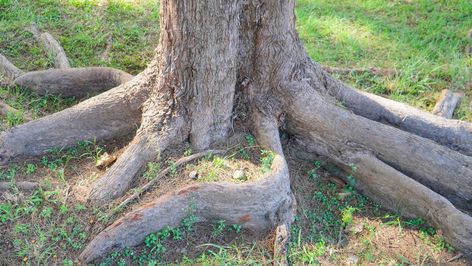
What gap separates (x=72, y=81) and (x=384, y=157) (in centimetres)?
300

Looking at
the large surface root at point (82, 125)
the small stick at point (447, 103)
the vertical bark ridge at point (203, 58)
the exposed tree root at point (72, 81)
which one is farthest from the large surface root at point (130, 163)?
the small stick at point (447, 103)

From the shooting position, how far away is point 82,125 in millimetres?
4227

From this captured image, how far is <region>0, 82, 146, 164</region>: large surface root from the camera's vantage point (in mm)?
4082

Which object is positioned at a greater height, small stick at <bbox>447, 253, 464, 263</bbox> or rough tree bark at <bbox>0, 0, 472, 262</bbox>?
rough tree bark at <bbox>0, 0, 472, 262</bbox>

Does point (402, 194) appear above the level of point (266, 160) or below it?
below

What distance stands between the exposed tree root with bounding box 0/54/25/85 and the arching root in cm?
286

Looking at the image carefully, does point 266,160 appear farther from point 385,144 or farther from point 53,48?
point 53,48

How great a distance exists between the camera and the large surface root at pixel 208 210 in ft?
11.0

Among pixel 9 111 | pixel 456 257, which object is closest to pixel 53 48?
pixel 9 111

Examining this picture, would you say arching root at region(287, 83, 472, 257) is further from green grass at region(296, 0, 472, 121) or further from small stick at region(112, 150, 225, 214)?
green grass at region(296, 0, 472, 121)

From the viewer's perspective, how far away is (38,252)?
11.0ft

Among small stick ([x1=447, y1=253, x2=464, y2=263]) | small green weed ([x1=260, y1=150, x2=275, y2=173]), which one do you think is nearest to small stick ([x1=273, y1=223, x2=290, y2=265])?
small green weed ([x1=260, y1=150, x2=275, y2=173])

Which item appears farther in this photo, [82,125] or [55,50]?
[55,50]

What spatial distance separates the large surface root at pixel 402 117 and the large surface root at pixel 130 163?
145 cm
